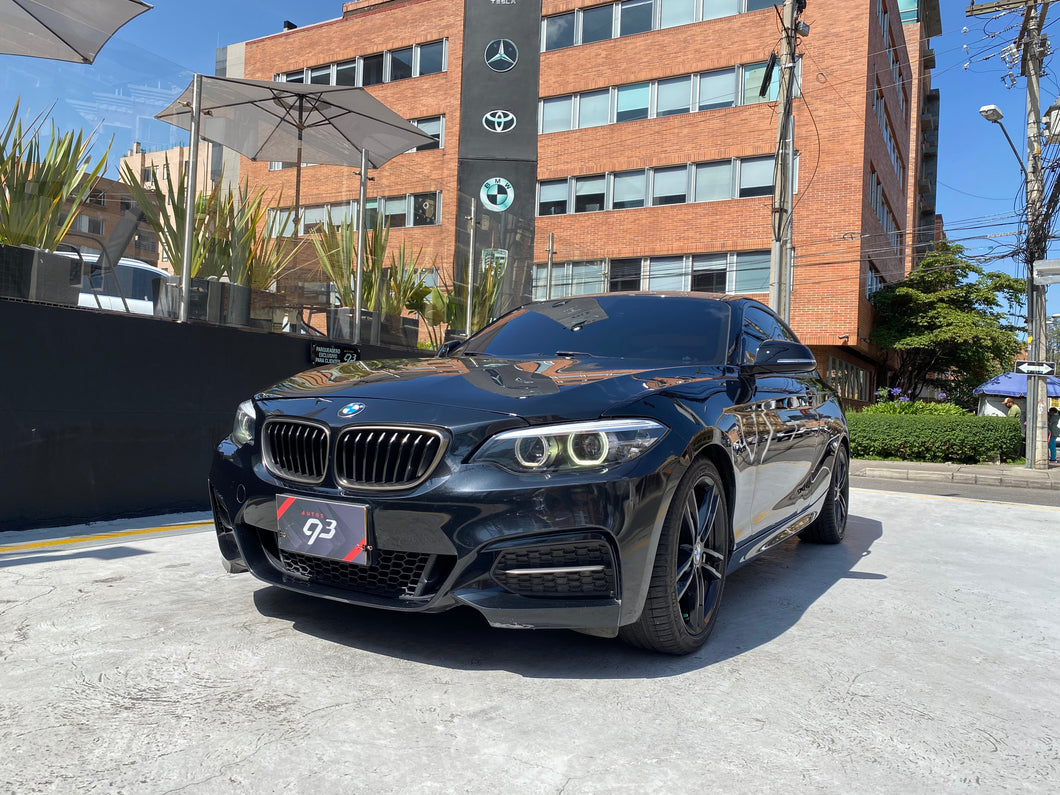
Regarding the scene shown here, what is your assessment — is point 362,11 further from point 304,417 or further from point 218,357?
point 304,417

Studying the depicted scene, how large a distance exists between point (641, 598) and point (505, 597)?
47 centimetres

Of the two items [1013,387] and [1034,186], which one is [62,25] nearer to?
[1034,186]

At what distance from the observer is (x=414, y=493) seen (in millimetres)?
2740

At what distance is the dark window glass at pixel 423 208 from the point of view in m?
9.09

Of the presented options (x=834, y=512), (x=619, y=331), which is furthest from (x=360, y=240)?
(x=834, y=512)

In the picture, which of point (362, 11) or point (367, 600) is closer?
point (367, 600)

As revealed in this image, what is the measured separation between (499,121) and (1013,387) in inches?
634

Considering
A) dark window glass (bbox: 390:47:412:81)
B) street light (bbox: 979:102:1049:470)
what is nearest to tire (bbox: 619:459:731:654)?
street light (bbox: 979:102:1049:470)

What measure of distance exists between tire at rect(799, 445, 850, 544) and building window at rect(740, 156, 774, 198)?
20755 millimetres

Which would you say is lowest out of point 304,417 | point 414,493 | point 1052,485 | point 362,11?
point 1052,485

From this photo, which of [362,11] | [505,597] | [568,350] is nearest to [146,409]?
[568,350]

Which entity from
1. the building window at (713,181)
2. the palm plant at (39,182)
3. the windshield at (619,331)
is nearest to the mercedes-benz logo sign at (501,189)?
the building window at (713,181)

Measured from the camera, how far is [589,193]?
2805 centimetres

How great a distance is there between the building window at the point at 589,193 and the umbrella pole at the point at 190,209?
71.7ft
